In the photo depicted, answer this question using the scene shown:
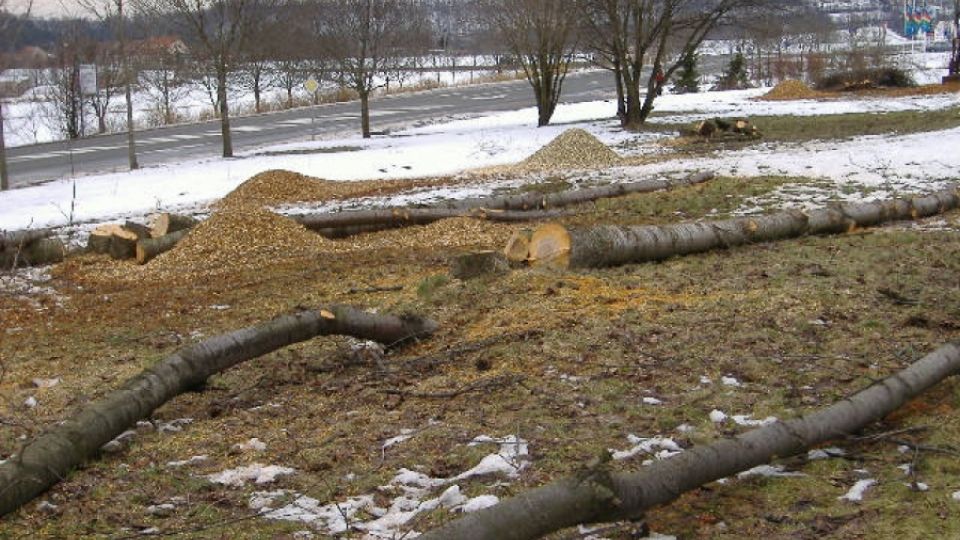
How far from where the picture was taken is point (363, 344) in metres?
6.76

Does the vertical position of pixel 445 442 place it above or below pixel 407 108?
below

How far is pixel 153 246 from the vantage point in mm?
11836

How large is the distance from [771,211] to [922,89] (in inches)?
961

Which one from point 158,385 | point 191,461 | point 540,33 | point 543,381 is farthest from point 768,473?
point 540,33

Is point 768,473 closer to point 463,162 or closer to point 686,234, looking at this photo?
point 686,234

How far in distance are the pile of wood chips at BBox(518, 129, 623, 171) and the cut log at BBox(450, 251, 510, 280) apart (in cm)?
1096

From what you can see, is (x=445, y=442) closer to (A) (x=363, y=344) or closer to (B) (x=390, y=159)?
(A) (x=363, y=344)

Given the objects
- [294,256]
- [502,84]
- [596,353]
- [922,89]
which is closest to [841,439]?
[596,353]

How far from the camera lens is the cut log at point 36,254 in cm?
1197

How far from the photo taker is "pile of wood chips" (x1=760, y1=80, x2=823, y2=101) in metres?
35.9

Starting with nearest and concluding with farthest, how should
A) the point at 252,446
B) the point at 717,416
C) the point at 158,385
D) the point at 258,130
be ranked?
1. the point at 717,416
2. the point at 252,446
3. the point at 158,385
4. the point at 258,130

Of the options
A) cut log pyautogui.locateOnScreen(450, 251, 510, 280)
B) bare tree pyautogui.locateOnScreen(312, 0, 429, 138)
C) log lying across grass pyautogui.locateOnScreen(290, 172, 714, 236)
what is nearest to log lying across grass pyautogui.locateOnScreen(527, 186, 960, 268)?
cut log pyautogui.locateOnScreen(450, 251, 510, 280)

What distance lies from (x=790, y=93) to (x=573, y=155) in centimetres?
2008

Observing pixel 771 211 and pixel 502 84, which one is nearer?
pixel 771 211
